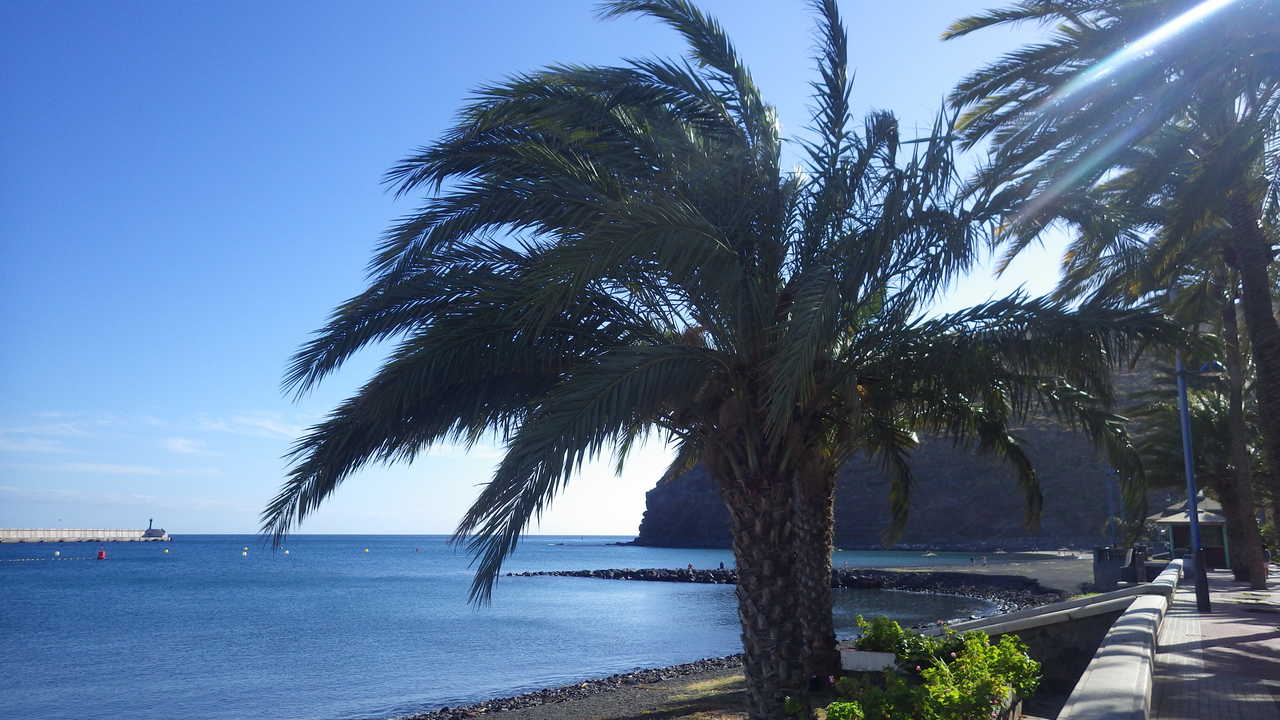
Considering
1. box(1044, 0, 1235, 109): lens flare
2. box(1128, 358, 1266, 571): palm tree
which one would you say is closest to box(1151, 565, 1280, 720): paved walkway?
box(1044, 0, 1235, 109): lens flare

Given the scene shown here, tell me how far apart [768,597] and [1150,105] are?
6533 mm

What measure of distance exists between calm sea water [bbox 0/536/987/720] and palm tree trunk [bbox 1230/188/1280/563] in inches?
740

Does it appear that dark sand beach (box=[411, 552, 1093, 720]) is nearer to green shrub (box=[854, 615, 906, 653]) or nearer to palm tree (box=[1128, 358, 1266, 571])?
green shrub (box=[854, 615, 906, 653])

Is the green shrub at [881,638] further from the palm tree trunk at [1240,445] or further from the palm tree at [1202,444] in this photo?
the palm tree at [1202,444]

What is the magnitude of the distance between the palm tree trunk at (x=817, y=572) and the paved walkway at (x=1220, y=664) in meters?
4.11

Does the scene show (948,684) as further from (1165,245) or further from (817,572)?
(1165,245)

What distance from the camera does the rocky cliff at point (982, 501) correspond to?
10450 centimetres

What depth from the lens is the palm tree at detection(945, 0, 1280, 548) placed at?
8547 millimetres

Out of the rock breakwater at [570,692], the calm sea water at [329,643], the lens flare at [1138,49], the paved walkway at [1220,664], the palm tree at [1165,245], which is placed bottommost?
the calm sea water at [329,643]

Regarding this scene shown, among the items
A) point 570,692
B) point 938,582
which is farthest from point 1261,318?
point 938,582

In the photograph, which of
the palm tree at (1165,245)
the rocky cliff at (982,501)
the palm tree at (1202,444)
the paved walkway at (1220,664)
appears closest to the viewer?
the paved walkway at (1220,664)

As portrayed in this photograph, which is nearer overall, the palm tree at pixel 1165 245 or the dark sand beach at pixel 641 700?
the palm tree at pixel 1165 245

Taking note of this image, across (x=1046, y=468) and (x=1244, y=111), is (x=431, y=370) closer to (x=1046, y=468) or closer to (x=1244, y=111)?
(x=1244, y=111)

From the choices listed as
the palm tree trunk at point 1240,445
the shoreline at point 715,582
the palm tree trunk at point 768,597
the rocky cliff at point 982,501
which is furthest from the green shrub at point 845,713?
the rocky cliff at point 982,501
